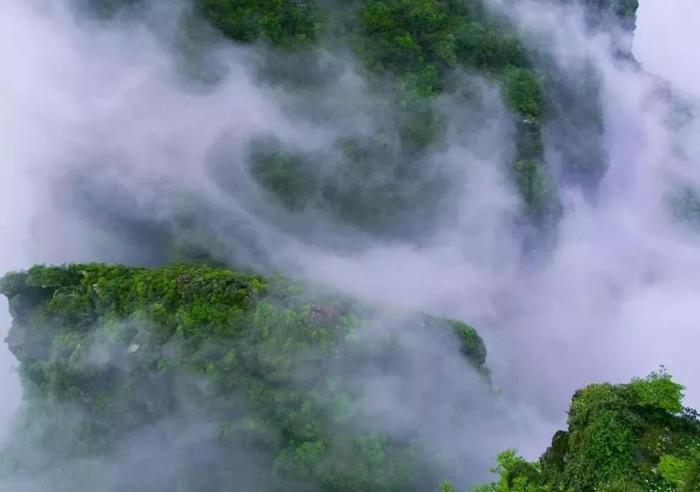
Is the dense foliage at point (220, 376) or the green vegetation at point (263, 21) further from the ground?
the green vegetation at point (263, 21)

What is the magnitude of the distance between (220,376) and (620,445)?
11.5 m

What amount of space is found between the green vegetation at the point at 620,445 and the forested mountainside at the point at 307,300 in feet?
A: 0.17

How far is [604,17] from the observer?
40.1 m

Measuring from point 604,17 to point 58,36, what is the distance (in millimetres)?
28856

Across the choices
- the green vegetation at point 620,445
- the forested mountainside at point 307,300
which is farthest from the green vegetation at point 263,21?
the green vegetation at point 620,445

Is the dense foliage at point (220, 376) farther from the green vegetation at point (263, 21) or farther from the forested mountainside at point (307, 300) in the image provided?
the green vegetation at point (263, 21)

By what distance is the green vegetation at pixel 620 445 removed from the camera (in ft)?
53.5

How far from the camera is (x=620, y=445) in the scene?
16672 mm

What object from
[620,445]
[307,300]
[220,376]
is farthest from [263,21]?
[620,445]

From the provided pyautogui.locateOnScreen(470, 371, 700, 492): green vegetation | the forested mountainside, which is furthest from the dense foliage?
pyautogui.locateOnScreen(470, 371, 700, 492): green vegetation

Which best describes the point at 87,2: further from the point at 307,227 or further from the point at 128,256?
the point at 307,227

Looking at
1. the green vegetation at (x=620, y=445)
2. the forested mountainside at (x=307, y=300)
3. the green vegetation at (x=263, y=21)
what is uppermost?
the green vegetation at (x=263, y=21)

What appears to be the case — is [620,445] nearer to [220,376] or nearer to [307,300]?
[307,300]

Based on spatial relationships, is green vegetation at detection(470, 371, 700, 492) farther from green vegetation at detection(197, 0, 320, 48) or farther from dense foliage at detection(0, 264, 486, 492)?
green vegetation at detection(197, 0, 320, 48)
